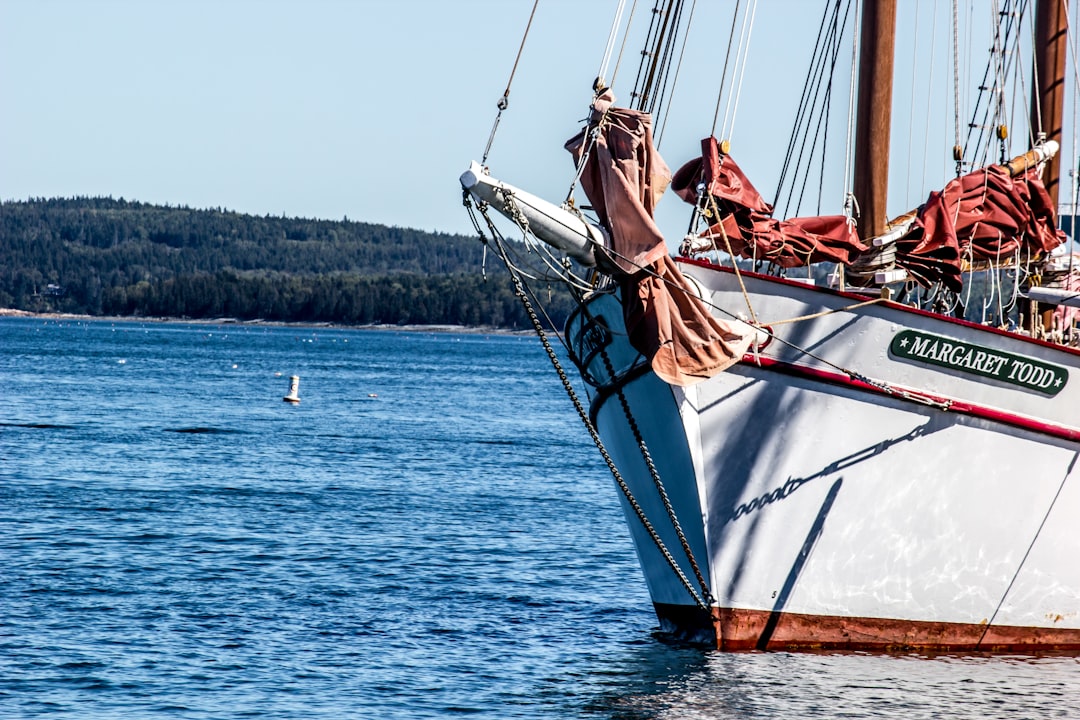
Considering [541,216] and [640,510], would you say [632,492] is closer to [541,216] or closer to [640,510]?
[640,510]

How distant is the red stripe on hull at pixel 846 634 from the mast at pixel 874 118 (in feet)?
15.7

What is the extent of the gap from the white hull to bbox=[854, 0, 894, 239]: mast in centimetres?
318

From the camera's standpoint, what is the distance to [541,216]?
14094 millimetres

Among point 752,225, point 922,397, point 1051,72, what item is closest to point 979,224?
point 922,397

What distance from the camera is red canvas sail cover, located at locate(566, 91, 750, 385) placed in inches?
563

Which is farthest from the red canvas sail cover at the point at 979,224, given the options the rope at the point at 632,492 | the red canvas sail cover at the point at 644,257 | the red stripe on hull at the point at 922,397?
the rope at the point at 632,492

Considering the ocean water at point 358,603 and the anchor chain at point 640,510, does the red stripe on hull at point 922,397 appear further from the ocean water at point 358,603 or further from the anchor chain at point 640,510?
the ocean water at point 358,603

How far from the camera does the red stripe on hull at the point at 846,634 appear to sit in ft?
53.1

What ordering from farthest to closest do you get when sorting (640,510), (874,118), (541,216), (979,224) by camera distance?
(874,118)
(979,224)
(640,510)
(541,216)

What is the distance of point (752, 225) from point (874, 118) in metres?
3.32

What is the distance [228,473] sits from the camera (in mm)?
39156

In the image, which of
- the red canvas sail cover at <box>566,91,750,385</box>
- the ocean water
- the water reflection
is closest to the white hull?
the water reflection

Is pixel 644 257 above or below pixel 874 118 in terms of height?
below

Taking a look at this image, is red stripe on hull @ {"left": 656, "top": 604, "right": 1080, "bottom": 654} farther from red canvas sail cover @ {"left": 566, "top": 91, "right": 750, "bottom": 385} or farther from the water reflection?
red canvas sail cover @ {"left": 566, "top": 91, "right": 750, "bottom": 385}
